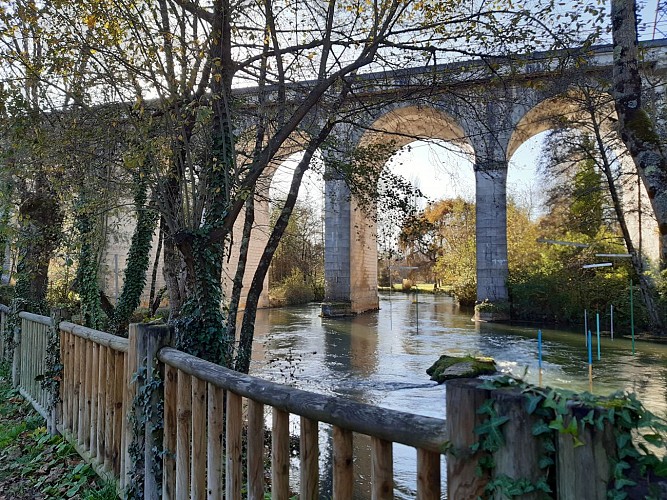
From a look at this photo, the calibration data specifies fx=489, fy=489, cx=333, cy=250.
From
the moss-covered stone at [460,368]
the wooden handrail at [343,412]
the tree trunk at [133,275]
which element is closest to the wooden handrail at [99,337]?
the wooden handrail at [343,412]

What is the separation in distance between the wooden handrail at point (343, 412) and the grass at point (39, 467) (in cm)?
158

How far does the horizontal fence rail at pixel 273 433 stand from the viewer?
1.22 m

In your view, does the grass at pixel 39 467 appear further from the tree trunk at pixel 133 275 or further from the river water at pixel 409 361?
the tree trunk at pixel 133 275

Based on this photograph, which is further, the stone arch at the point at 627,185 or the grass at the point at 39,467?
the stone arch at the point at 627,185

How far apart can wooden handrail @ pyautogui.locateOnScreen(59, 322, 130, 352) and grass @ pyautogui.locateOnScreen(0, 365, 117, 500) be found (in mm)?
790

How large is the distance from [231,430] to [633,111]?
3415 millimetres

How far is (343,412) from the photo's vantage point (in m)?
1.36

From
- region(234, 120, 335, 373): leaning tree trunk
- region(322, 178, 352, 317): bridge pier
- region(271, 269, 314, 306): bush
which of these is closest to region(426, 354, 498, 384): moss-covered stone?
region(234, 120, 335, 373): leaning tree trunk

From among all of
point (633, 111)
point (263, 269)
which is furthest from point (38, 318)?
point (633, 111)

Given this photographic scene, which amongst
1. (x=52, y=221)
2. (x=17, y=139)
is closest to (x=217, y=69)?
(x=17, y=139)

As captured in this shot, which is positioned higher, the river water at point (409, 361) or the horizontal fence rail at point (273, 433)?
the horizontal fence rail at point (273, 433)

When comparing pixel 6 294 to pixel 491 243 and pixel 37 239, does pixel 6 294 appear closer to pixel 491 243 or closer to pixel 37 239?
pixel 37 239

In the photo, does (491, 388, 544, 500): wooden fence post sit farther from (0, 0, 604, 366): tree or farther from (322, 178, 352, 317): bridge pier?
(322, 178, 352, 317): bridge pier

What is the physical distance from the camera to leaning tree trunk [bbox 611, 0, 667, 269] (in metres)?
3.38
